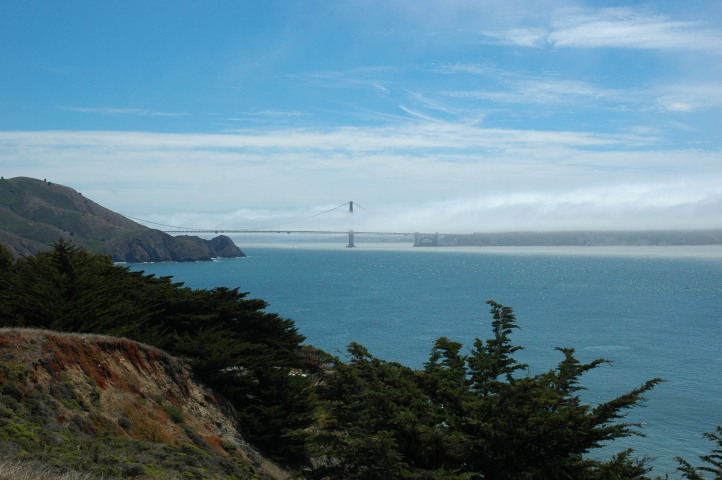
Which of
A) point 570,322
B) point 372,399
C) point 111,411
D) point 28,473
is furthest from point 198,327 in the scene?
point 570,322

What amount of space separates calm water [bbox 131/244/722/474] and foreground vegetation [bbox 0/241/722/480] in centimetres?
1947

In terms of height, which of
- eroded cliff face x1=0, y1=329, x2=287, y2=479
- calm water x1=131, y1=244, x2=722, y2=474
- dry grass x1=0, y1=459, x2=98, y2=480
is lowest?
calm water x1=131, y1=244, x2=722, y2=474

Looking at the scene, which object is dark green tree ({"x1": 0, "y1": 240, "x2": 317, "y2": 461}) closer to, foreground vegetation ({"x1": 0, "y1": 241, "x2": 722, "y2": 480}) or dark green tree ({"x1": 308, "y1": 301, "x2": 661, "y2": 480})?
foreground vegetation ({"x1": 0, "y1": 241, "x2": 722, "y2": 480})

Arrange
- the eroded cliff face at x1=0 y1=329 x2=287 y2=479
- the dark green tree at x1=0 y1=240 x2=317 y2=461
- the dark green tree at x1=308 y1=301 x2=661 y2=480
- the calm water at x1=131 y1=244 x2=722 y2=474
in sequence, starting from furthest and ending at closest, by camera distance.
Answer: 1. the calm water at x1=131 y1=244 x2=722 y2=474
2. the dark green tree at x1=0 y1=240 x2=317 y2=461
3. the eroded cliff face at x1=0 y1=329 x2=287 y2=479
4. the dark green tree at x1=308 y1=301 x2=661 y2=480

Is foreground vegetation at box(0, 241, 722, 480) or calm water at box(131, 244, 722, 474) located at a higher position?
foreground vegetation at box(0, 241, 722, 480)

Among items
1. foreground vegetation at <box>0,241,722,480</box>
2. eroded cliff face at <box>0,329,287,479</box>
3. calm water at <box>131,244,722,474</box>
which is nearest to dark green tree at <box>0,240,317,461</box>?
foreground vegetation at <box>0,241,722,480</box>

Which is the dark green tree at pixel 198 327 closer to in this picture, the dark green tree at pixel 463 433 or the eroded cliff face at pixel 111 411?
the eroded cliff face at pixel 111 411

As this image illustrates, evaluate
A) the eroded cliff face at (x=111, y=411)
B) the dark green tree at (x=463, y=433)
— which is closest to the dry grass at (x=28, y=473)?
the eroded cliff face at (x=111, y=411)

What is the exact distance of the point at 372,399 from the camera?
13.2 metres

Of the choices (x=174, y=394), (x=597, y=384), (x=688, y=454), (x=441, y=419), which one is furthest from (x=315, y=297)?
(x=441, y=419)

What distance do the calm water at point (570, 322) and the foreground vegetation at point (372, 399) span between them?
767 inches

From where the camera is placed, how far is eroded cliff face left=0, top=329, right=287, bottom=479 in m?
13.3

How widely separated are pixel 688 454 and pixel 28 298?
1456 inches

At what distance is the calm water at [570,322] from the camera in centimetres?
4403
